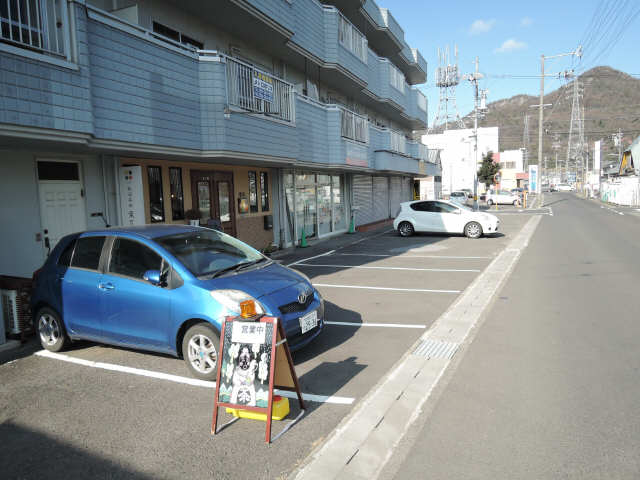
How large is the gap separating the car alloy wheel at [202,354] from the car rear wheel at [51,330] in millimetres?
2087

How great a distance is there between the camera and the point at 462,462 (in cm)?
320

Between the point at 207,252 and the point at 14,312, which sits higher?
the point at 207,252

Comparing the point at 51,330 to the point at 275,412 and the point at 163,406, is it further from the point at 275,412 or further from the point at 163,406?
the point at 275,412

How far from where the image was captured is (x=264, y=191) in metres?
14.7

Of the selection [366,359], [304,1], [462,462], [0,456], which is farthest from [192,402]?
[304,1]

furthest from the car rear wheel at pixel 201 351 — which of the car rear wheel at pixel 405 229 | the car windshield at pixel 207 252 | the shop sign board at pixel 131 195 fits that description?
the car rear wheel at pixel 405 229

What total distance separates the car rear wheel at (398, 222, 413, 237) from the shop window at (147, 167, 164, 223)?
10.8 meters

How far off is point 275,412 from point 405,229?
50.4 feet

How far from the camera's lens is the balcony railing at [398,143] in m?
22.2

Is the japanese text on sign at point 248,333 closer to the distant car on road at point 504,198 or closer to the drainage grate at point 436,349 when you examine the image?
the drainage grate at point 436,349

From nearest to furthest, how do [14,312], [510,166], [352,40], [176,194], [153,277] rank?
[153,277]
[14,312]
[176,194]
[352,40]
[510,166]

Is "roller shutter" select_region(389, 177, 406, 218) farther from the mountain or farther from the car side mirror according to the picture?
the mountain

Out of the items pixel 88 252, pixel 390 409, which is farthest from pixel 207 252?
pixel 390 409

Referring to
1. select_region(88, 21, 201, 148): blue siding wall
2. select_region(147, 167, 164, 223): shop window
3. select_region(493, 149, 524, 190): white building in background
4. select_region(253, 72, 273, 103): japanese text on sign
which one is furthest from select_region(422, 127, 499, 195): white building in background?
select_region(88, 21, 201, 148): blue siding wall
